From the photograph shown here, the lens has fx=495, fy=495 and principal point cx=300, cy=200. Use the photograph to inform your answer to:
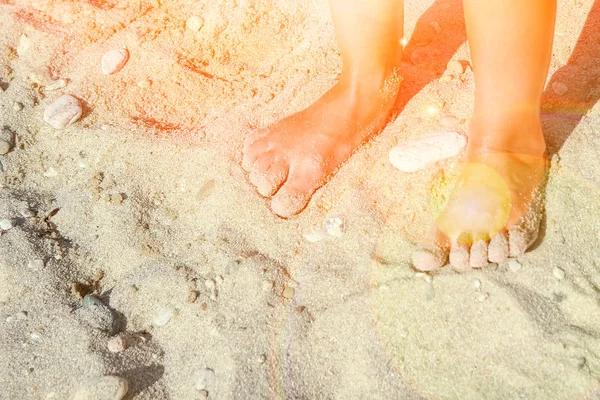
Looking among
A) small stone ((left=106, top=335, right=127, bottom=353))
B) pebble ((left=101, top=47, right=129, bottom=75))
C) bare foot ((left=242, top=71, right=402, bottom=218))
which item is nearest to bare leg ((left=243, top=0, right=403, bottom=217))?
bare foot ((left=242, top=71, right=402, bottom=218))

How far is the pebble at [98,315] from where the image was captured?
1.44 metres

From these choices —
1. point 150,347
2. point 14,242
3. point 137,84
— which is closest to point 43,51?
point 137,84

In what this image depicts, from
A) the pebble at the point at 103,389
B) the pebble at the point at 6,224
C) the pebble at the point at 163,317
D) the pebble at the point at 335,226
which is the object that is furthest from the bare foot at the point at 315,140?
the pebble at the point at 6,224

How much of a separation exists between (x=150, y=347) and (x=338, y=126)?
3.11 feet

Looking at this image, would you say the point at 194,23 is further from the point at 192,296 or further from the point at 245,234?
the point at 192,296

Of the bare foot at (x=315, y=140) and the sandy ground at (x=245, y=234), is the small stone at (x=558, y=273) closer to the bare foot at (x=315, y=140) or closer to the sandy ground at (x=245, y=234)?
the sandy ground at (x=245, y=234)

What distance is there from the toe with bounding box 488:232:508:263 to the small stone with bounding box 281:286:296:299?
0.58m

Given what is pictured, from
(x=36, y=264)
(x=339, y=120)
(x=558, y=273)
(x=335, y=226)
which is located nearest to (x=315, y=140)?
(x=339, y=120)

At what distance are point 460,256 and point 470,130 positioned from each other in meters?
0.44

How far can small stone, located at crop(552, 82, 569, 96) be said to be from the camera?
6.26 ft

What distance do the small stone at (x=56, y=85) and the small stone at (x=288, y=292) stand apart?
130 centimetres

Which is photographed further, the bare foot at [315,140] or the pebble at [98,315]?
the bare foot at [315,140]

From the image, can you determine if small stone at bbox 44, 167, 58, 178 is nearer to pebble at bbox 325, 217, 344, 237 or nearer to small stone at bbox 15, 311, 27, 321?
small stone at bbox 15, 311, 27, 321

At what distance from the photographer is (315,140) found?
1737 mm
